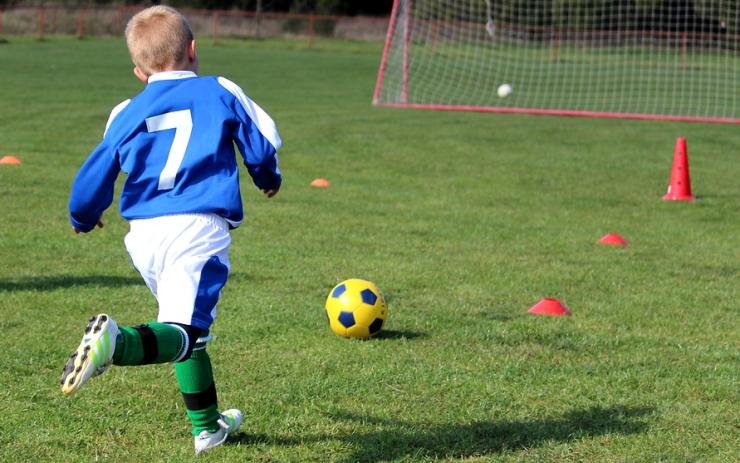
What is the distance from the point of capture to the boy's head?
398 cm

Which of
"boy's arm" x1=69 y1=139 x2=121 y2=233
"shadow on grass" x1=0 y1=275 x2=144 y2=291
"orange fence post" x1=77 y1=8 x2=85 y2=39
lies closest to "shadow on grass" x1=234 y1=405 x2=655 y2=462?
"boy's arm" x1=69 y1=139 x2=121 y2=233

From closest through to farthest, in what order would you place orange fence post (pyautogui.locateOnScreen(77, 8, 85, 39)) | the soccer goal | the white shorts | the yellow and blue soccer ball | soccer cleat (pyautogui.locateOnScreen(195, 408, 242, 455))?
the white shorts
soccer cleat (pyautogui.locateOnScreen(195, 408, 242, 455))
the yellow and blue soccer ball
the soccer goal
orange fence post (pyautogui.locateOnScreen(77, 8, 85, 39))

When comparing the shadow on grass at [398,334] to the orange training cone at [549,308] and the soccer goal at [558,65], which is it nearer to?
the orange training cone at [549,308]

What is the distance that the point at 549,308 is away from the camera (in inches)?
263

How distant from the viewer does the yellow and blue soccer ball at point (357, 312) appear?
5871mm

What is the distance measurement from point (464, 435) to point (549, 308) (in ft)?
7.66

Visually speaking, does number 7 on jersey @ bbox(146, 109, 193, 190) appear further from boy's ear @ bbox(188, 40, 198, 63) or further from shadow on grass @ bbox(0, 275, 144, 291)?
shadow on grass @ bbox(0, 275, 144, 291)

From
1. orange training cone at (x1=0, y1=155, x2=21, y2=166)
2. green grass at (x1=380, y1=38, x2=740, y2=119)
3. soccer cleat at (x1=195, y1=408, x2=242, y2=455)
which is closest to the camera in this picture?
soccer cleat at (x1=195, y1=408, x2=242, y2=455)

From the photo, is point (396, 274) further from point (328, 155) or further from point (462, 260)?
point (328, 155)

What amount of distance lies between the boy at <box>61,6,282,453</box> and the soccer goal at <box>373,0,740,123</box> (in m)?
17.9

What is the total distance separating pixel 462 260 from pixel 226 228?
449 centimetres

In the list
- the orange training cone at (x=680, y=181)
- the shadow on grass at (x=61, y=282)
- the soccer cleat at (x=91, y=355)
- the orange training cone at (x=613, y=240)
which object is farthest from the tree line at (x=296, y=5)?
the soccer cleat at (x=91, y=355)

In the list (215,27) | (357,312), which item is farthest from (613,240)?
(215,27)

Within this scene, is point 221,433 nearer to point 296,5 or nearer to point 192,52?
point 192,52
